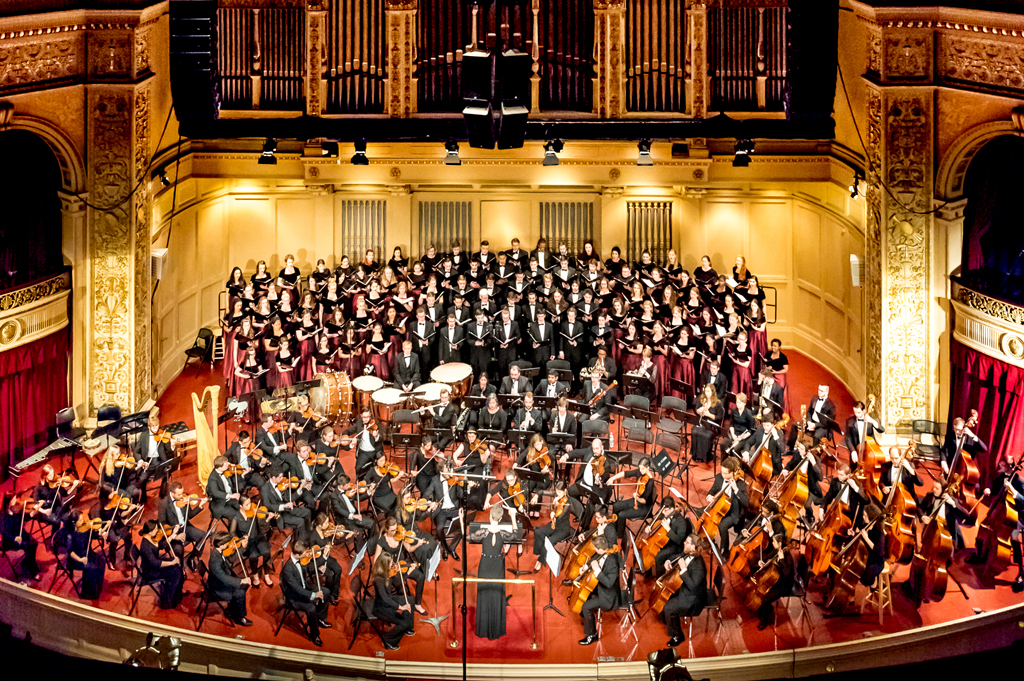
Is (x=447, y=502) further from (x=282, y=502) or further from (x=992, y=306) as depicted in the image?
(x=992, y=306)

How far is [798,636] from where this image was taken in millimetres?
9125

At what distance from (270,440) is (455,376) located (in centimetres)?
239

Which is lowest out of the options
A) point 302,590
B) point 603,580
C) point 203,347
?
point 302,590

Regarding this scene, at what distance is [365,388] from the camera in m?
12.2

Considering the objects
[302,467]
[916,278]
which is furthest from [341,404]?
[916,278]

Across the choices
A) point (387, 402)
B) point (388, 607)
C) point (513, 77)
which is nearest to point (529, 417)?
point (387, 402)

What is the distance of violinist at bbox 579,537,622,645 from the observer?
8.88 meters

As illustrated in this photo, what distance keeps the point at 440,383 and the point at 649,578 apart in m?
3.48

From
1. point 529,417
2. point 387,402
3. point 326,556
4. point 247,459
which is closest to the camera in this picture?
point 326,556

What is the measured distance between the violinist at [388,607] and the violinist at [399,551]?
51mm

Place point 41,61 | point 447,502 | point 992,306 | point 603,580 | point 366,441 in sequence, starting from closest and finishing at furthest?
point 603,580, point 447,502, point 366,441, point 992,306, point 41,61

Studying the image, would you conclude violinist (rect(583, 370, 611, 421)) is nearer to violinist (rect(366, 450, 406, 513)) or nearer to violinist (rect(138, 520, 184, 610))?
violinist (rect(366, 450, 406, 513))

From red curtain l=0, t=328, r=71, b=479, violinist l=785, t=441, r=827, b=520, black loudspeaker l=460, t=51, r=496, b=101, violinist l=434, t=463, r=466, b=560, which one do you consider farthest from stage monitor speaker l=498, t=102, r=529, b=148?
red curtain l=0, t=328, r=71, b=479

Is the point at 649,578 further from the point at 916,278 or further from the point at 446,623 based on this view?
the point at 916,278
